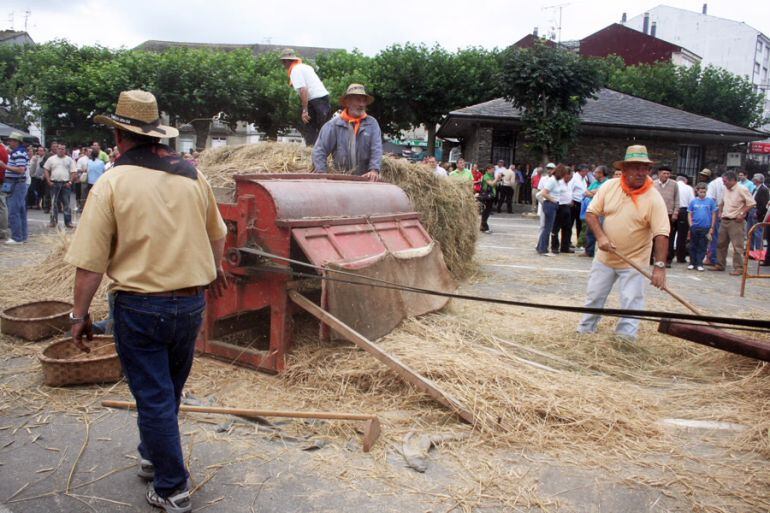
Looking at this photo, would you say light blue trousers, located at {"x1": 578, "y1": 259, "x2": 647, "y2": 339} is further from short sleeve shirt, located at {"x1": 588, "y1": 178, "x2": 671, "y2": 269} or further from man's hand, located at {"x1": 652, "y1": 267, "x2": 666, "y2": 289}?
man's hand, located at {"x1": 652, "y1": 267, "x2": 666, "y2": 289}

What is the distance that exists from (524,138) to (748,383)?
68.9 ft

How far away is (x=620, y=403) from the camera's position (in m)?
4.11

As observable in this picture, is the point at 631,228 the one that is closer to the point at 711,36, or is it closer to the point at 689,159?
the point at 689,159

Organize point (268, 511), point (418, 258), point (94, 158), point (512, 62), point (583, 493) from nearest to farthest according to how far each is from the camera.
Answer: point (268, 511) < point (583, 493) < point (418, 258) < point (94, 158) < point (512, 62)

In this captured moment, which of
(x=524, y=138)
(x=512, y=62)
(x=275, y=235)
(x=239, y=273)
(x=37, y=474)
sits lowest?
(x=37, y=474)

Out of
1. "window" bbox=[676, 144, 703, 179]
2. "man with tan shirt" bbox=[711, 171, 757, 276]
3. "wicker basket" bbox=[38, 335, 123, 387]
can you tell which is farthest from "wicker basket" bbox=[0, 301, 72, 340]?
"window" bbox=[676, 144, 703, 179]

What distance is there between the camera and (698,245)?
11500 millimetres

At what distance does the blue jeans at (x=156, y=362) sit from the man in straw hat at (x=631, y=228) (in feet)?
13.3

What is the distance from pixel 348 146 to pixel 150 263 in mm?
4359

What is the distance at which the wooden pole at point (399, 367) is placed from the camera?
3.77 m

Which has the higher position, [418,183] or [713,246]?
[418,183]

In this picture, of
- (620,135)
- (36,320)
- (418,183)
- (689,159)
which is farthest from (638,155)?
(689,159)

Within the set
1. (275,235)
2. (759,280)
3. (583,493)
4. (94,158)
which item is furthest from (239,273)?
(94,158)

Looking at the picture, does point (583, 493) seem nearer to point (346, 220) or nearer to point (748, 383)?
point (748, 383)
